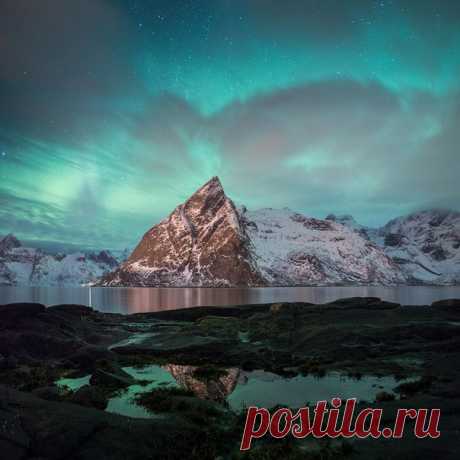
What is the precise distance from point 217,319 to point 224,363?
109 feet

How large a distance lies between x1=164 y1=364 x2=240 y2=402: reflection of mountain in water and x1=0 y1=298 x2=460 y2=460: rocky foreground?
8 cm

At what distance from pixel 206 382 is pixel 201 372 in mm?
3645

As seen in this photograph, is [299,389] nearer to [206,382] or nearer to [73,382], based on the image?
[206,382]

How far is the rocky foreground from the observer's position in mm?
15555

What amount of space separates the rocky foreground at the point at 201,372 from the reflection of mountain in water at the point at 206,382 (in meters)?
0.08

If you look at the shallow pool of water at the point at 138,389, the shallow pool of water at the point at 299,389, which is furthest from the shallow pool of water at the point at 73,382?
the shallow pool of water at the point at 299,389

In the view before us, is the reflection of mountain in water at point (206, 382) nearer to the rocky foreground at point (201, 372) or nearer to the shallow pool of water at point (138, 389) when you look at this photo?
the rocky foreground at point (201, 372)

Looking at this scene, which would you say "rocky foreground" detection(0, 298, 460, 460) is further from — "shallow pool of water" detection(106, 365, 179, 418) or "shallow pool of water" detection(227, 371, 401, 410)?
"shallow pool of water" detection(227, 371, 401, 410)

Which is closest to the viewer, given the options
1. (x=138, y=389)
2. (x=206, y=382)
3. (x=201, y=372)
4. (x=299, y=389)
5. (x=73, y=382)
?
(x=299, y=389)

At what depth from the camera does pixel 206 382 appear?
29578 mm

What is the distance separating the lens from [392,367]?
107 ft

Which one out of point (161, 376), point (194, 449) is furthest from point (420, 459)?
point (161, 376)

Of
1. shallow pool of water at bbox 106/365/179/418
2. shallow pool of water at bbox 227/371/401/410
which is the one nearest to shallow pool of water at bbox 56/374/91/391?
shallow pool of water at bbox 106/365/179/418

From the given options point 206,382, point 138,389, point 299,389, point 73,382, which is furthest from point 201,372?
point 73,382
